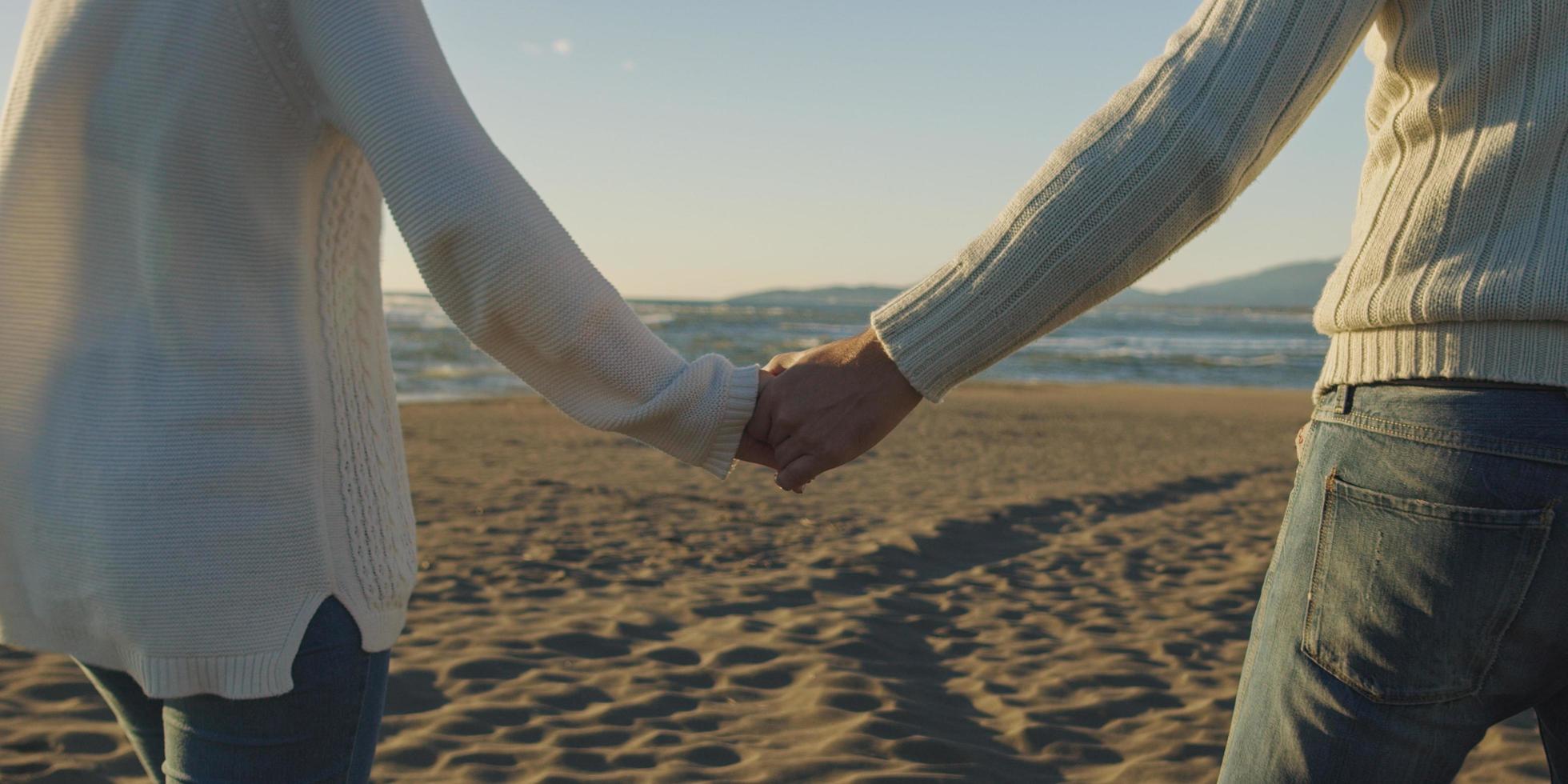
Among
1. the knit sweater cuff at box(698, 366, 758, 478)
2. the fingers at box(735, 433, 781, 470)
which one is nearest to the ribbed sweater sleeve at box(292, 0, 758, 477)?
the knit sweater cuff at box(698, 366, 758, 478)

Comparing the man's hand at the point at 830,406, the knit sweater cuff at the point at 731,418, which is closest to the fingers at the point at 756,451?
the man's hand at the point at 830,406

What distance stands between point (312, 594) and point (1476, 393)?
1255mm

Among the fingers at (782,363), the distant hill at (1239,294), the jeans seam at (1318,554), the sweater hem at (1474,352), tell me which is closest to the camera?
the sweater hem at (1474,352)

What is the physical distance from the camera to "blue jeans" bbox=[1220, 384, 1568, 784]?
1.15 m

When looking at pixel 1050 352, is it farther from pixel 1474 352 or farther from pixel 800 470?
pixel 1474 352

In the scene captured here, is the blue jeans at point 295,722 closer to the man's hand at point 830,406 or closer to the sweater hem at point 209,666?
the sweater hem at point 209,666

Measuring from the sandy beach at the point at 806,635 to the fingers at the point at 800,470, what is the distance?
1939mm

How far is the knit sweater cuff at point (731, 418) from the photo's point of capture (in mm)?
1633

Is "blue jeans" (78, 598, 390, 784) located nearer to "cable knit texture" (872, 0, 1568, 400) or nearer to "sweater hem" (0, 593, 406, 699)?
"sweater hem" (0, 593, 406, 699)

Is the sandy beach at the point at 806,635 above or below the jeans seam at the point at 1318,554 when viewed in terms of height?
below

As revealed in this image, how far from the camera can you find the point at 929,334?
161cm

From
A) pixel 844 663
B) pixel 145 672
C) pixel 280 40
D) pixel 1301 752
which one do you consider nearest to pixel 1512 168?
pixel 1301 752

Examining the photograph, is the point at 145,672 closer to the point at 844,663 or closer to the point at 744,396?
the point at 744,396

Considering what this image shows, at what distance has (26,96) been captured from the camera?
4.07 feet
